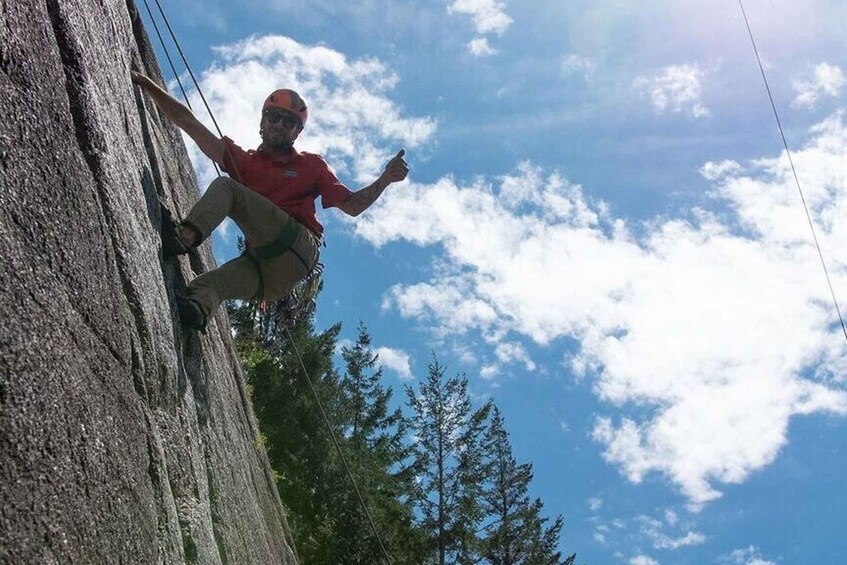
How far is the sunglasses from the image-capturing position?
640 cm

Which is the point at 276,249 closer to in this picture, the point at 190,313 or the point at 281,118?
the point at 281,118

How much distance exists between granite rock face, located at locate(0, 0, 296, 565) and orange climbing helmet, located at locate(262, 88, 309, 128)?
0.98 metres

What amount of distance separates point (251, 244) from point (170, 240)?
3.29 ft

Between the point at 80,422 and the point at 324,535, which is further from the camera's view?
the point at 324,535

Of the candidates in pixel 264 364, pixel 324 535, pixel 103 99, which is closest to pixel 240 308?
pixel 264 364

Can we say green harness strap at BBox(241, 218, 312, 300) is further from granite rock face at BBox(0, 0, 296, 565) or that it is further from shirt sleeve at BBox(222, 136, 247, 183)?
granite rock face at BBox(0, 0, 296, 565)

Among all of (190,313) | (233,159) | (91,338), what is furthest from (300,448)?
(91,338)

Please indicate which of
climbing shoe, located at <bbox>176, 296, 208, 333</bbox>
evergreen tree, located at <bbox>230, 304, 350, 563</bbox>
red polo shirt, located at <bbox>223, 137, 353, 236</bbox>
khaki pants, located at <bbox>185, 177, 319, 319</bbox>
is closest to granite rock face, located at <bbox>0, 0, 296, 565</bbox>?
climbing shoe, located at <bbox>176, 296, 208, 333</bbox>

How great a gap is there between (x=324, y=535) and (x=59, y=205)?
21.3 metres

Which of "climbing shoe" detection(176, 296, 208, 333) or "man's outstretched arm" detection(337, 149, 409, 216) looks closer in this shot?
"climbing shoe" detection(176, 296, 208, 333)

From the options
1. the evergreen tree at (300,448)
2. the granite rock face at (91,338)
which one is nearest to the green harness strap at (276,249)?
the granite rock face at (91,338)

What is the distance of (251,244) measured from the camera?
6.25 m

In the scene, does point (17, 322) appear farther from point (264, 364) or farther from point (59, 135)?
point (264, 364)

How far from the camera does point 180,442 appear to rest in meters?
4.50
